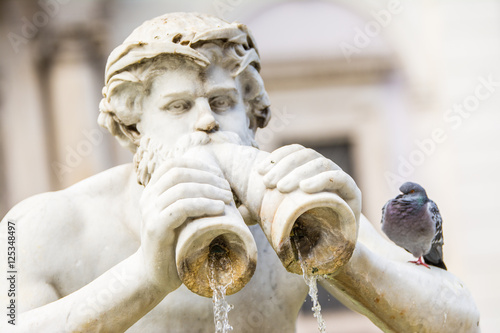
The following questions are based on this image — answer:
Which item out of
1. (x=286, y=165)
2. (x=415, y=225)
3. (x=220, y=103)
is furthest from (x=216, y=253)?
(x=415, y=225)

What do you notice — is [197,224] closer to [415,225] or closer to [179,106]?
[179,106]

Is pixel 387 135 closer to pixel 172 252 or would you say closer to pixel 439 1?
pixel 439 1

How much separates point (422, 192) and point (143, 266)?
792 millimetres

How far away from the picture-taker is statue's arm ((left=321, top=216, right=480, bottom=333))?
2170 mm

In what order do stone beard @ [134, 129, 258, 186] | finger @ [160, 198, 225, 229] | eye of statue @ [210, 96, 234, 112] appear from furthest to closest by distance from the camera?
1. eye of statue @ [210, 96, 234, 112]
2. stone beard @ [134, 129, 258, 186]
3. finger @ [160, 198, 225, 229]

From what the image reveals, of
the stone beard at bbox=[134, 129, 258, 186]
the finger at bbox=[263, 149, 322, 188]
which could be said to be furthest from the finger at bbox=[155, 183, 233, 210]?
the stone beard at bbox=[134, 129, 258, 186]

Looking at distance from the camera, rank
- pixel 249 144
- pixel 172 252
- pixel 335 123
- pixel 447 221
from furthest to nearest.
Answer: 1. pixel 335 123
2. pixel 447 221
3. pixel 249 144
4. pixel 172 252

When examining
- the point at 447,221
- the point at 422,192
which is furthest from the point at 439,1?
the point at 422,192

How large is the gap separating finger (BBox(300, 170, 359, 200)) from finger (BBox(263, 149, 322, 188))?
0.05 m

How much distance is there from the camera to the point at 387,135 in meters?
7.09

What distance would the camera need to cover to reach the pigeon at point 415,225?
2.34 m

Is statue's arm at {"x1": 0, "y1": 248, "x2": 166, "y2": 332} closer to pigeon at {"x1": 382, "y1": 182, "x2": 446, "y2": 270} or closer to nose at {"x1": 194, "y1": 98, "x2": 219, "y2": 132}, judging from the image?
nose at {"x1": 194, "y1": 98, "x2": 219, "y2": 132}

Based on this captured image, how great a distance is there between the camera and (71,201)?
7.98 feet

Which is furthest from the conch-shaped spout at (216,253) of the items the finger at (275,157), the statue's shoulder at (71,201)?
the statue's shoulder at (71,201)
